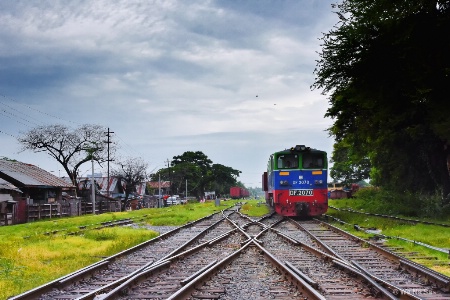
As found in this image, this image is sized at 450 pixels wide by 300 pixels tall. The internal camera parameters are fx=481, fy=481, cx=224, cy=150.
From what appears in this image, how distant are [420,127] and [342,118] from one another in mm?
4468

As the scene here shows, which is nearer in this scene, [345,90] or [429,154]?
[345,90]

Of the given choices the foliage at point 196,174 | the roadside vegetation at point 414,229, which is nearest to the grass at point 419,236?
the roadside vegetation at point 414,229

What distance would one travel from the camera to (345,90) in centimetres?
2291

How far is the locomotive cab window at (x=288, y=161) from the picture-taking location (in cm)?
2405

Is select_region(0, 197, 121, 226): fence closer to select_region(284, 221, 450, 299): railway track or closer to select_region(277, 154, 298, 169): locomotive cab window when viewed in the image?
select_region(277, 154, 298, 169): locomotive cab window

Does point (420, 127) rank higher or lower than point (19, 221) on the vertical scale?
higher

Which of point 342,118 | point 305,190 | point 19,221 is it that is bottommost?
point 19,221

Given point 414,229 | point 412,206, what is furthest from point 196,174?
A: point 414,229

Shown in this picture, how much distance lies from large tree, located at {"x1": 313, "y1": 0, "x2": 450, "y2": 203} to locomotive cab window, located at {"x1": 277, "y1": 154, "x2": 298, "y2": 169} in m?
3.71

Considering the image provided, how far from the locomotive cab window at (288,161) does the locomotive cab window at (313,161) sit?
0.46 metres

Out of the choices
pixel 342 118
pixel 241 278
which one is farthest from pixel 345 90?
pixel 241 278

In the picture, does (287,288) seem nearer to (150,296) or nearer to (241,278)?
(241,278)

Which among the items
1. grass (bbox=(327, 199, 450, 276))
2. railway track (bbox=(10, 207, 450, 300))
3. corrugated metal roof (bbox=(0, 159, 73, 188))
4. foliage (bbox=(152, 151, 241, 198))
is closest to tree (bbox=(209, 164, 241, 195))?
foliage (bbox=(152, 151, 241, 198))

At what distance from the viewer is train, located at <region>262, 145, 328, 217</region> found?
23.7 m
